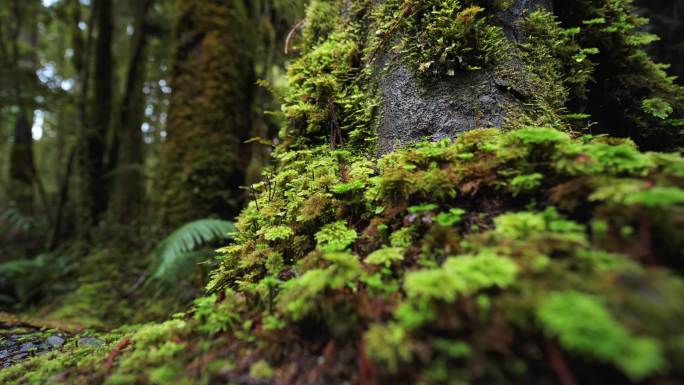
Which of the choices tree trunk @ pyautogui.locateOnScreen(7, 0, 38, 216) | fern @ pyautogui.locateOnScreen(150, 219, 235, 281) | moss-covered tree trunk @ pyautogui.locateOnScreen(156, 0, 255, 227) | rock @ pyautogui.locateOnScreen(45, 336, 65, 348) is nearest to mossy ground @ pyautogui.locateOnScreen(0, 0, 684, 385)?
rock @ pyautogui.locateOnScreen(45, 336, 65, 348)

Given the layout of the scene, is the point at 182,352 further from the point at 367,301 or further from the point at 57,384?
the point at 367,301

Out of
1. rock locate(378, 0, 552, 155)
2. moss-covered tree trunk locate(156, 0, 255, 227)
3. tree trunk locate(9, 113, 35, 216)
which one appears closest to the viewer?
rock locate(378, 0, 552, 155)

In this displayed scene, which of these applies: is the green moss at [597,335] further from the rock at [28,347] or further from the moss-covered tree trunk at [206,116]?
the moss-covered tree trunk at [206,116]

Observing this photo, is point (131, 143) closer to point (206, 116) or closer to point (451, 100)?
point (206, 116)

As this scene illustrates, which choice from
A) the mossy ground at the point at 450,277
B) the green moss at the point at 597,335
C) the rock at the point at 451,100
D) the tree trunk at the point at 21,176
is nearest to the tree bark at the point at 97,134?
the tree trunk at the point at 21,176

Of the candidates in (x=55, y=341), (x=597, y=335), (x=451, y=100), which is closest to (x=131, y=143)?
(x=55, y=341)

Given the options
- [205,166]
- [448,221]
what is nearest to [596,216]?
[448,221]

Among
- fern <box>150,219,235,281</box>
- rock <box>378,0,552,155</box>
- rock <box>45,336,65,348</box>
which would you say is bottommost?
rock <box>45,336,65,348</box>

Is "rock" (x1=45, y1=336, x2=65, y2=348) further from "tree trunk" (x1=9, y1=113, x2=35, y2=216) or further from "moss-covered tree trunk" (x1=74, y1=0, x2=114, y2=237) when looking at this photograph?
"tree trunk" (x1=9, y1=113, x2=35, y2=216)
